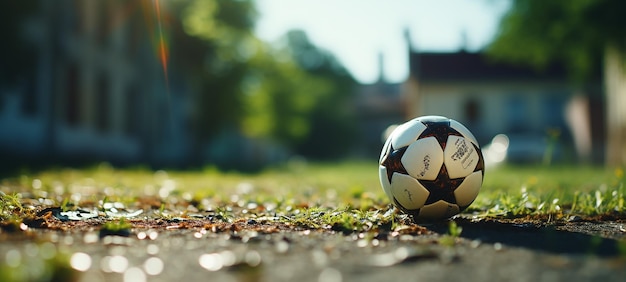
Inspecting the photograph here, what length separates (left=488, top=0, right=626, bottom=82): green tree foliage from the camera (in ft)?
57.1

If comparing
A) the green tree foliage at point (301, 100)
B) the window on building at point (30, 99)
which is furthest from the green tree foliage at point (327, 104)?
the window on building at point (30, 99)

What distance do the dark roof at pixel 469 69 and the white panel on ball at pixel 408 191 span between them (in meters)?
36.2

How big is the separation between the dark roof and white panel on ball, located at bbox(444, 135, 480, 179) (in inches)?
1422

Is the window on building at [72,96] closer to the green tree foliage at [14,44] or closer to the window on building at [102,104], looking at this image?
the window on building at [102,104]

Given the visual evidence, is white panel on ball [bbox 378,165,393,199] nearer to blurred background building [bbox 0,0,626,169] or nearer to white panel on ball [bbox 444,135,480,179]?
white panel on ball [bbox 444,135,480,179]

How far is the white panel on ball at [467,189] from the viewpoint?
4492 mm

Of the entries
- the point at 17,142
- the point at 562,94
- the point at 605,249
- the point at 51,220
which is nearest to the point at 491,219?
the point at 605,249

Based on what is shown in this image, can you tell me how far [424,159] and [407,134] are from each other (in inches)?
9.9

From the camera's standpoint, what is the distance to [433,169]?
4.41 metres

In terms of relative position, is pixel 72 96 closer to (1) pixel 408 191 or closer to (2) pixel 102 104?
(2) pixel 102 104

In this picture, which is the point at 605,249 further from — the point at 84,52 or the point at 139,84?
the point at 139,84

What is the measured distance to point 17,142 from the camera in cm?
1656

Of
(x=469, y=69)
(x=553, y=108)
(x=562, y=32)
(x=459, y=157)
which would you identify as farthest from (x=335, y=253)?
(x=553, y=108)

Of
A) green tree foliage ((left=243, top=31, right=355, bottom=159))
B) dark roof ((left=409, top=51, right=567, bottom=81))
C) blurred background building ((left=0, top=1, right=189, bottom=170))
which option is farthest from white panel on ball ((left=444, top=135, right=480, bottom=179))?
dark roof ((left=409, top=51, right=567, bottom=81))
